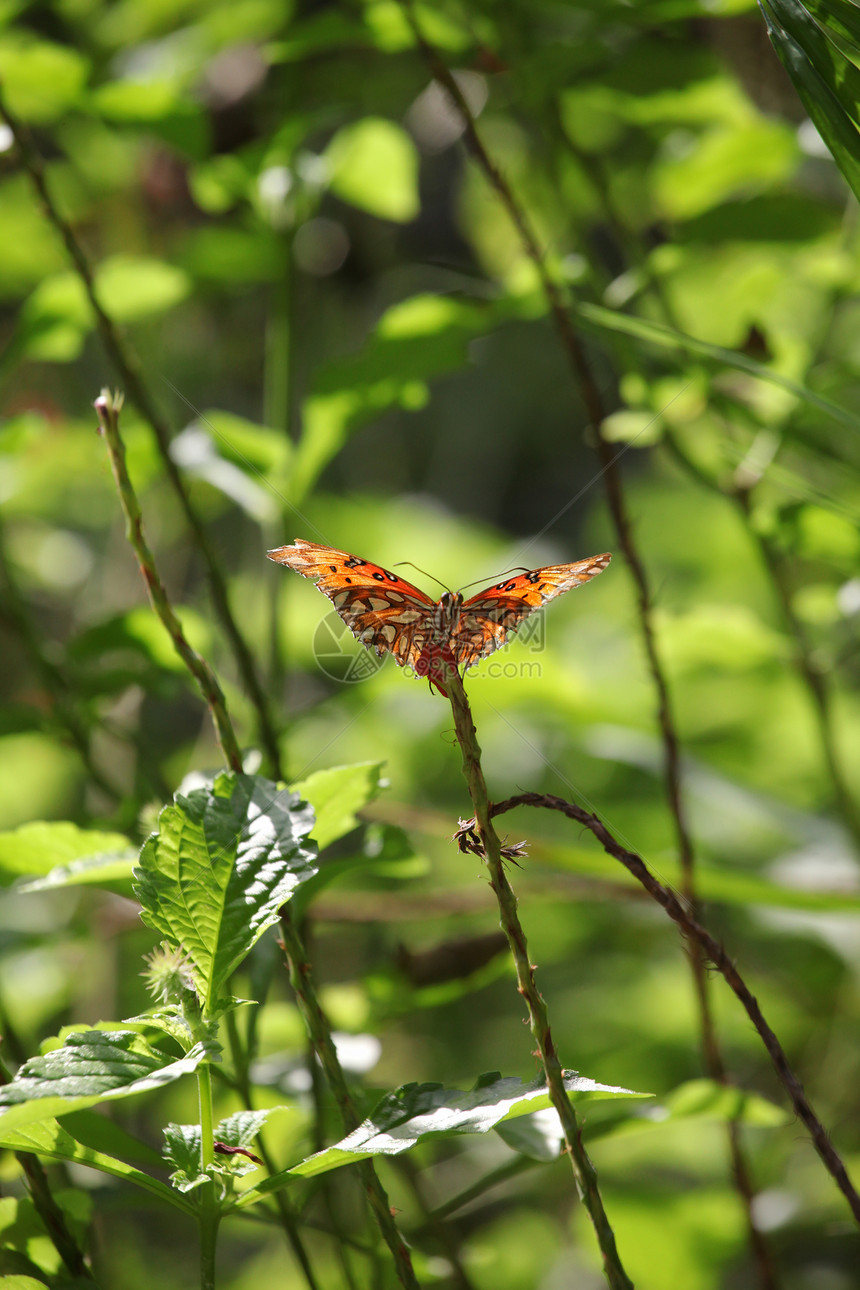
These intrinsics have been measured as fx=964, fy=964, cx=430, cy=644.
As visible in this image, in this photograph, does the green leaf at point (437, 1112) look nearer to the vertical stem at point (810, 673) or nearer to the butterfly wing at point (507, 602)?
the butterfly wing at point (507, 602)

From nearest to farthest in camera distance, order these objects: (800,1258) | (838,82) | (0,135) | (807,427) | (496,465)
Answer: (838,82) < (0,135) < (807,427) < (800,1258) < (496,465)

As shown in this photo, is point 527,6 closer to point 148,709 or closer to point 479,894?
point 479,894

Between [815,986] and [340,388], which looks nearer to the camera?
[340,388]

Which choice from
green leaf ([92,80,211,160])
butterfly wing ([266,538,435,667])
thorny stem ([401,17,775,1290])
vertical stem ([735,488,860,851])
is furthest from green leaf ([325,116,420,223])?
butterfly wing ([266,538,435,667])

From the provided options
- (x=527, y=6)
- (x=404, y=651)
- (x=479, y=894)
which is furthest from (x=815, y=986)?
(x=527, y=6)

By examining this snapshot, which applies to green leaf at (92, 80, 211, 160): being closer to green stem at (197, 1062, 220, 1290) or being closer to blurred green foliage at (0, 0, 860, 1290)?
blurred green foliage at (0, 0, 860, 1290)

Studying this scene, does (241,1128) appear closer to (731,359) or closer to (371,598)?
(371,598)

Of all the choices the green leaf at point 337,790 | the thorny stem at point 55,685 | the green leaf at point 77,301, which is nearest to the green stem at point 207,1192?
the green leaf at point 337,790

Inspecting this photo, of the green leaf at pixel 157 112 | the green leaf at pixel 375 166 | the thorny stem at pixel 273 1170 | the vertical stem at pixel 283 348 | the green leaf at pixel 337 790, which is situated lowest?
the thorny stem at pixel 273 1170
